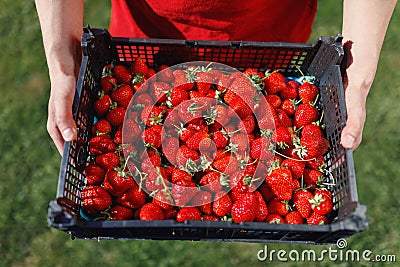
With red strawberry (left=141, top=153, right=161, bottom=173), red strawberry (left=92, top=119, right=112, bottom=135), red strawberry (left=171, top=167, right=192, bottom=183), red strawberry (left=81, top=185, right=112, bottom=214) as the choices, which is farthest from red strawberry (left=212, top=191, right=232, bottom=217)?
red strawberry (left=92, top=119, right=112, bottom=135)

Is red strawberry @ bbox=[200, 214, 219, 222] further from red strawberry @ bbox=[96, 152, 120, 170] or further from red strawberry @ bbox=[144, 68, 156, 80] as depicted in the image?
red strawberry @ bbox=[144, 68, 156, 80]

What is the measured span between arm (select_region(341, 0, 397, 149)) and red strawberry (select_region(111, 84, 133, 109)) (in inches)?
28.6

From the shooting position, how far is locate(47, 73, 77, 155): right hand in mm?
1275

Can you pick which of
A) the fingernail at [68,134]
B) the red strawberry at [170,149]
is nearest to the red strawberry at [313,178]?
the red strawberry at [170,149]

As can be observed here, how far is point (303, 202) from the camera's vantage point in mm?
1361

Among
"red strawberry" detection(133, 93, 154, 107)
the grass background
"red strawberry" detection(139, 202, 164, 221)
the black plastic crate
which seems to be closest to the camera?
the black plastic crate

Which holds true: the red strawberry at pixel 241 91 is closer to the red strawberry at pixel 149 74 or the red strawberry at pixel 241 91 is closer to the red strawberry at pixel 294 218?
the red strawberry at pixel 149 74

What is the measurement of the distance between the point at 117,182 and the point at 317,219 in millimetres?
624

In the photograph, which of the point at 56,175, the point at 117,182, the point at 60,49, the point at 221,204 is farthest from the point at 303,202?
the point at 56,175

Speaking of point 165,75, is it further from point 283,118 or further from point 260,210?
point 260,210

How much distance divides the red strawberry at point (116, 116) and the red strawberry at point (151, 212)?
0.32 meters

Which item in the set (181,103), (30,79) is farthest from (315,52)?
(30,79)

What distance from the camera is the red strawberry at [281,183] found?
53.7 inches

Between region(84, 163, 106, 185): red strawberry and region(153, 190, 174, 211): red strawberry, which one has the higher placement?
region(84, 163, 106, 185): red strawberry
